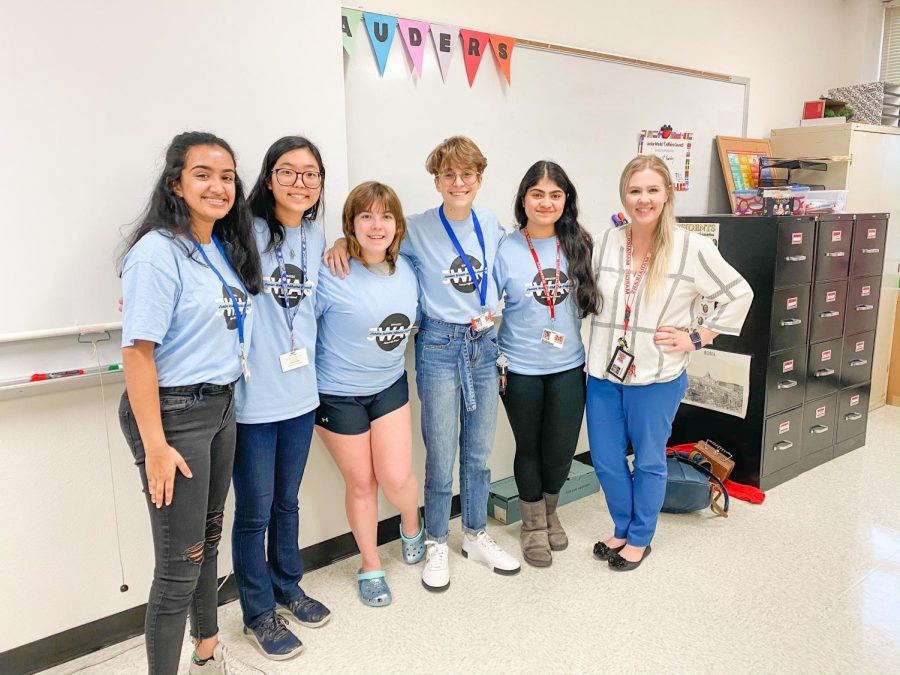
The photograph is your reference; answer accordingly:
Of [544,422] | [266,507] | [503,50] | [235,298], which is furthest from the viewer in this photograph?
[503,50]

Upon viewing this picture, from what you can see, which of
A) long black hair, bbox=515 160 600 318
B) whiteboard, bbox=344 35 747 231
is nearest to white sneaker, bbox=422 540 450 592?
long black hair, bbox=515 160 600 318

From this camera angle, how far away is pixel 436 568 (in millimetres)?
2234

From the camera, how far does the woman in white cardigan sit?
2156mm

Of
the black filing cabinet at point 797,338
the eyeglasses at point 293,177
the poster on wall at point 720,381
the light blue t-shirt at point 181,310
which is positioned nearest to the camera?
the light blue t-shirt at point 181,310

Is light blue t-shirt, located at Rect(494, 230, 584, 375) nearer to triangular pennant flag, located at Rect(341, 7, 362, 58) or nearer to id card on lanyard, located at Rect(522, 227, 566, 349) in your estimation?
id card on lanyard, located at Rect(522, 227, 566, 349)

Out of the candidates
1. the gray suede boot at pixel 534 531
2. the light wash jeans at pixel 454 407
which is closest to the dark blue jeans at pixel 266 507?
the light wash jeans at pixel 454 407

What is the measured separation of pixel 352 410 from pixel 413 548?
0.71 meters

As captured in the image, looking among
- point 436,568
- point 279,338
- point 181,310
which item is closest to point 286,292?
point 279,338

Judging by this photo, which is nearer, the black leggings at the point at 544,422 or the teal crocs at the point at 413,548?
the black leggings at the point at 544,422

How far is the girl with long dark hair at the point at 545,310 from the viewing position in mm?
2164

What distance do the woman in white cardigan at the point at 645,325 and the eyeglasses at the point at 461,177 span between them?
22.1 inches

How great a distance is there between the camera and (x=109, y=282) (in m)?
1.74

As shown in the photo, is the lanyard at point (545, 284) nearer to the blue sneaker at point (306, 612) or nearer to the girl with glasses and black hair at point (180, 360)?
the girl with glasses and black hair at point (180, 360)

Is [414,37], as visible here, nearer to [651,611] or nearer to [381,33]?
[381,33]
